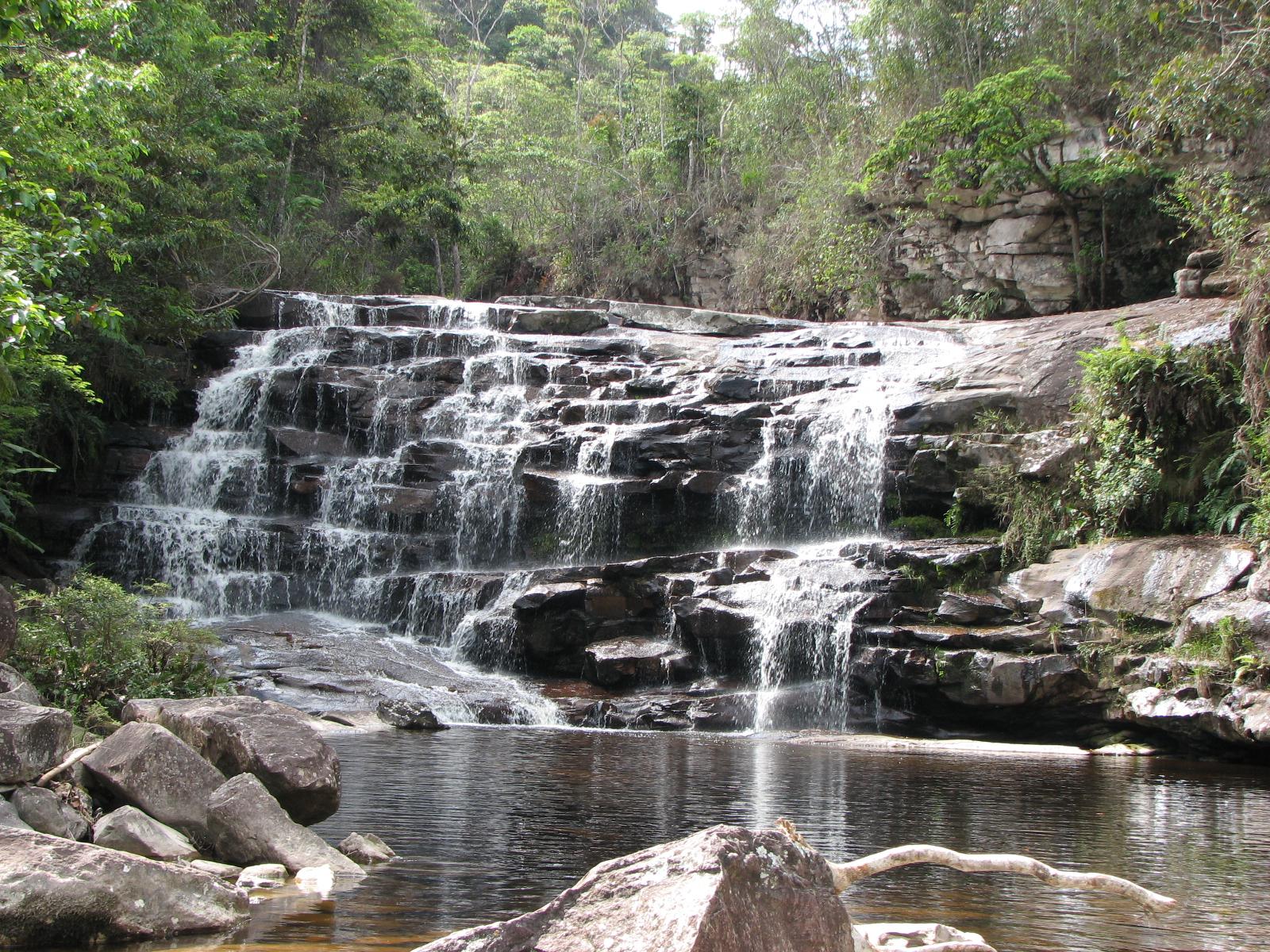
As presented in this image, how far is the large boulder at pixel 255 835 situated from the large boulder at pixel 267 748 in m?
0.53

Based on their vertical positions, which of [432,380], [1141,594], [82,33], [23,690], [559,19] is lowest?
[23,690]

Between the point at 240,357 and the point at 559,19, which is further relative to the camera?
the point at 559,19

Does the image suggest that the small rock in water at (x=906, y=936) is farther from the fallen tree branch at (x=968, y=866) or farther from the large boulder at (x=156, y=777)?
the large boulder at (x=156, y=777)

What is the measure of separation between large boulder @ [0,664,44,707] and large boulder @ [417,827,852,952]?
534cm

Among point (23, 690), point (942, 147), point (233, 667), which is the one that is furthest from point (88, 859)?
point (942, 147)

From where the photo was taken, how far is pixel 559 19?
52.5 m

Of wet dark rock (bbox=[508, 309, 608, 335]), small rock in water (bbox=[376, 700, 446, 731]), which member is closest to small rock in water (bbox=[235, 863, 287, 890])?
small rock in water (bbox=[376, 700, 446, 731])

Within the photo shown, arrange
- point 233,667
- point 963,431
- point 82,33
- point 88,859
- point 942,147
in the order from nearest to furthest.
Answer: point 88,859 → point 233,667 → point 963,431 → point 82,33 → point 942,147

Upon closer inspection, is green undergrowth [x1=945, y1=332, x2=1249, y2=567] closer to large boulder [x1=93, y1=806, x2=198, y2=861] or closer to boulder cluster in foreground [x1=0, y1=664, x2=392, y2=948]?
boulder cluster in foreground [x1=0, y1=664, x2=392, y2=948]

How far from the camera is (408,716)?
547 inches

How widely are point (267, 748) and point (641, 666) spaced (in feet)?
32.5

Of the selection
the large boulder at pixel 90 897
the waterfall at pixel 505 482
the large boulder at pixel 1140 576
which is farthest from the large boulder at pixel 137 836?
the large boulder at pixel 1140 576

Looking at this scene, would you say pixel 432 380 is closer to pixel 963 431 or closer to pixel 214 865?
pixel 963 431

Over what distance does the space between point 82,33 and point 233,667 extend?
12.8 metres
